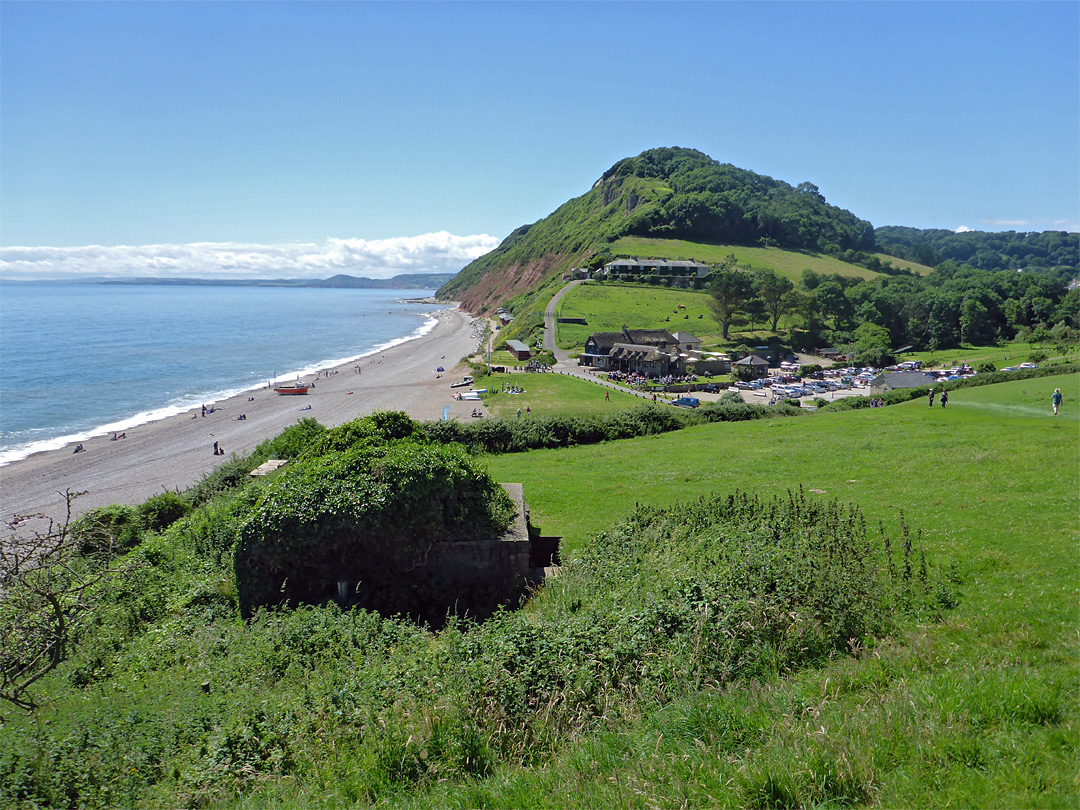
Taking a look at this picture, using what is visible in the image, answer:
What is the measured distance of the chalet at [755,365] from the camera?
76188mm

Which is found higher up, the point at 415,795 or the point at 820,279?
the point at 820,279

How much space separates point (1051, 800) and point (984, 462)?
15.4 metres

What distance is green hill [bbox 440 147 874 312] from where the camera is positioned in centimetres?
15096

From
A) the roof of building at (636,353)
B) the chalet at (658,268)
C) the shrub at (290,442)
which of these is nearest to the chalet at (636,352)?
the roof of building at (636,353)

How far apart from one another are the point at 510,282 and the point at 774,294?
94.9 metres

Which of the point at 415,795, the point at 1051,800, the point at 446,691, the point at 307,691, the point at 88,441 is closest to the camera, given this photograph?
the point at 1051,800

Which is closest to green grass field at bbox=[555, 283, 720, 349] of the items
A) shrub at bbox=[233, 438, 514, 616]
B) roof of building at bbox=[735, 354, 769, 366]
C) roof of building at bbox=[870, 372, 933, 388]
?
roof of building at bbox=[735, 354, 769, 366]

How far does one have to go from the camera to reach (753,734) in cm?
603

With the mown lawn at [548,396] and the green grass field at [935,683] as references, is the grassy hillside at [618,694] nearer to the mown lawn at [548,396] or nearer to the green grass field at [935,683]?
the green grass field at [935,683]

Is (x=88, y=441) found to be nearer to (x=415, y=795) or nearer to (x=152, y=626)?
(x=152, y=626)

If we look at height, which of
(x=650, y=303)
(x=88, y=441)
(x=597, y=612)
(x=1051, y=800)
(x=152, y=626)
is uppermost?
(x=650, y=303)

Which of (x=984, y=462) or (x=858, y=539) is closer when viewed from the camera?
(x=858, y=539)

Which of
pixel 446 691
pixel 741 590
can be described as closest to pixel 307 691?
pixel 446 691

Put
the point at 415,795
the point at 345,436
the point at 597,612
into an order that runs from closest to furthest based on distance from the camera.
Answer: the point at 415,795 < the point at 597,612 < the point at 345,436
